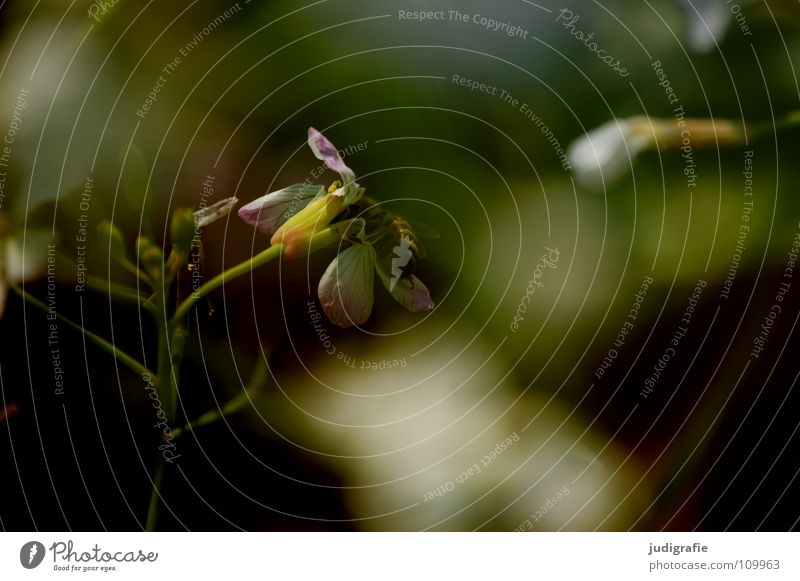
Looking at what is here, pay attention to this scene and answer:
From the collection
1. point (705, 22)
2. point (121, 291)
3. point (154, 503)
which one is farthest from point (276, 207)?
point (705, 22)

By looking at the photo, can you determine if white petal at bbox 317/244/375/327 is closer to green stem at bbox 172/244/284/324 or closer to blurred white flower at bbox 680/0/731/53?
green stem at bbox 172/244/284/324

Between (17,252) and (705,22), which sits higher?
(705,22)

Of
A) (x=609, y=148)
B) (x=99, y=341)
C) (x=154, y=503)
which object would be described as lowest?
(x=154, y=503)

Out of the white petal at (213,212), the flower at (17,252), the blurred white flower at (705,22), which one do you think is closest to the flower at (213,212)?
the white petal at (213,212)

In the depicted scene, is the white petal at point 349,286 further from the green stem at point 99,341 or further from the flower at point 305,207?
the green stem at point 99,341

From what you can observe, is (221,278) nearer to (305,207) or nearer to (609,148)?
(305,207)

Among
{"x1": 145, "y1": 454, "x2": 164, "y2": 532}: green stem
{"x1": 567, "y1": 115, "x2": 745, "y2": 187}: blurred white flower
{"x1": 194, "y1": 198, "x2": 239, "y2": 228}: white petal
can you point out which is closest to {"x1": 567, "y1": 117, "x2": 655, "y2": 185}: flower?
{"x1": 567, "y1": 115, "x2": 745, "y2": 187}: blurred white flower
